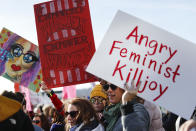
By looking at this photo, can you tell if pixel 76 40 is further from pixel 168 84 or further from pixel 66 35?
pixel 168 84

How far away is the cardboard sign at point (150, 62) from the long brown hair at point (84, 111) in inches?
29.3

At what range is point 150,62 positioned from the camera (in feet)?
9.82

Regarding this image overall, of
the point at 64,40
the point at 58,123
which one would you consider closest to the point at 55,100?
the point at 58,123

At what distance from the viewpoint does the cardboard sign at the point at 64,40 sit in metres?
4.54

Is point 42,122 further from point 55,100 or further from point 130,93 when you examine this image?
point 130,93

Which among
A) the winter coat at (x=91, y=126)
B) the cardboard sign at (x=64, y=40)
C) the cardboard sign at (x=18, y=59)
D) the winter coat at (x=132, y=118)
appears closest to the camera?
the winter coat at (x=132, y=118)

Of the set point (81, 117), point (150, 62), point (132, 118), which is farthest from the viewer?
point (81, 117)

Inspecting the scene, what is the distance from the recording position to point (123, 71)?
9.86ft

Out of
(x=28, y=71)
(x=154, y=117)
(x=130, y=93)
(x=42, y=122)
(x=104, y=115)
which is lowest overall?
(x=42, y=122)

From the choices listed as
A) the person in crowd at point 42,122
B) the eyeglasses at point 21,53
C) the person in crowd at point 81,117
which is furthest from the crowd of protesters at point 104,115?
the person in crowd at point 42,122

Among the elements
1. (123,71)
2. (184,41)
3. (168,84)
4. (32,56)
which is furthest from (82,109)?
(32,56)

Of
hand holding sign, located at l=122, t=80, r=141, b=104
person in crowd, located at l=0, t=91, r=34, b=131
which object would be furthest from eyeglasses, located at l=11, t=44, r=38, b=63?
person in crowd, located at l=0, t=91, r=34, b=131

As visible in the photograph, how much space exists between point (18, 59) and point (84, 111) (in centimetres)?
276

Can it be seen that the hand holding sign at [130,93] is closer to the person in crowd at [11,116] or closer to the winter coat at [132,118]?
the winter coat at [132,118]
